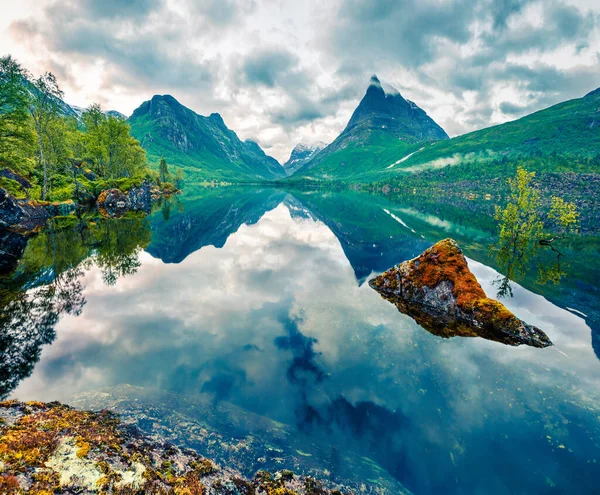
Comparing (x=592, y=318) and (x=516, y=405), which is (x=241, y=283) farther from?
(x=592, y=318)

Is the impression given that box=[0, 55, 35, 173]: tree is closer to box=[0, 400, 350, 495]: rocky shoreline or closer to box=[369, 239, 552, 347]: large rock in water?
box=[0, 400, 350, 495]: rocky shoreline

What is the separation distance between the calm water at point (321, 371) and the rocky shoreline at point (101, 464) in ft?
3.17

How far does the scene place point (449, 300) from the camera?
21.3 metres

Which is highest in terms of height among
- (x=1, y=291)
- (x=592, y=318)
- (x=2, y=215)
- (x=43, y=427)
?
(x=2, y=215)

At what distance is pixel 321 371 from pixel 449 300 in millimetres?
12726

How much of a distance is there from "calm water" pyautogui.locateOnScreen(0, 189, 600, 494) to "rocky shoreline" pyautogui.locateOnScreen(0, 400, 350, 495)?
3.17 ft

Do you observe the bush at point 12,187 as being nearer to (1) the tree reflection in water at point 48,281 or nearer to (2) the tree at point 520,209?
(1) the tree reflection in water at point 48,281

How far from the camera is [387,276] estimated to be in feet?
86.3

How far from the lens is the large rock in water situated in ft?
58.5

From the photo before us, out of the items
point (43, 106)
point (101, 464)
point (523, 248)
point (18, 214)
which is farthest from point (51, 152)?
point (523, 248)

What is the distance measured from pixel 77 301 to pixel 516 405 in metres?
25.9

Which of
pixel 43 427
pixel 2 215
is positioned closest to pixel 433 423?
pixel 43 427

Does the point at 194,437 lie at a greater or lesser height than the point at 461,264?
lesser

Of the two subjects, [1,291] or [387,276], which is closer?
[1,291]
